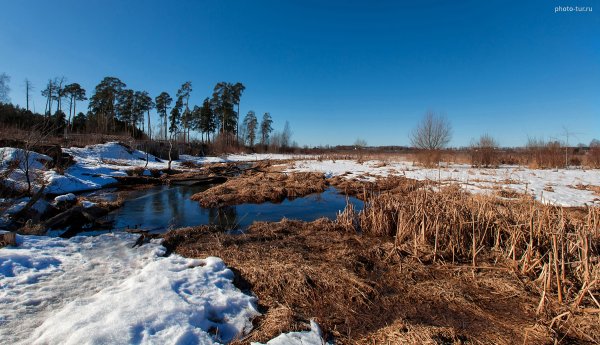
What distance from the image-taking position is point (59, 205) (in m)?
8.53

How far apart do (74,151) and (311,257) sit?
22315 mm

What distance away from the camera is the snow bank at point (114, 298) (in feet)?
8.66

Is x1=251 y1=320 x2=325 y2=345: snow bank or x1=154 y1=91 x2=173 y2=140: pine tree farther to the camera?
x1=154 y1=91 x2=173 y2=140: pine tree

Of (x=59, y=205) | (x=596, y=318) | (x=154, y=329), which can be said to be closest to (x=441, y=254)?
(x=596, y=318)

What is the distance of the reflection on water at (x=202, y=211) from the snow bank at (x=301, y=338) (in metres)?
4.91

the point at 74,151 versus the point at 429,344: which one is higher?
the point at 74,151

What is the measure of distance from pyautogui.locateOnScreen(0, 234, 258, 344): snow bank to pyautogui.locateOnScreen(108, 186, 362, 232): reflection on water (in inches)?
106

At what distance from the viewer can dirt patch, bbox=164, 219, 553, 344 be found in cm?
277

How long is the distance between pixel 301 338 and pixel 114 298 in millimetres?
2299

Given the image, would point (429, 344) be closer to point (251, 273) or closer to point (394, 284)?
point (394, 284)

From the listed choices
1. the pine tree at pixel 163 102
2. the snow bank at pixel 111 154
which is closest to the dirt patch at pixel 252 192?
the snow bank at pixel 111 154


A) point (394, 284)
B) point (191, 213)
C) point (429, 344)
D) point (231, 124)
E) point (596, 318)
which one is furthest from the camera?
point (231, 124)

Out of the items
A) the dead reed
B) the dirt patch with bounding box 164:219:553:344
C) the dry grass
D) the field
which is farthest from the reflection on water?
the dead reed

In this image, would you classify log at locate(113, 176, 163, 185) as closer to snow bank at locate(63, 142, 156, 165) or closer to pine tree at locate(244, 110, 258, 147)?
snow bank at locate(63, 142, 156, 165)
